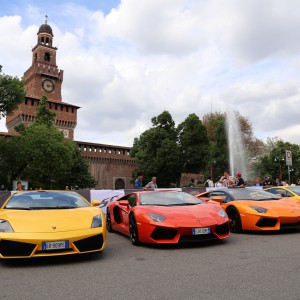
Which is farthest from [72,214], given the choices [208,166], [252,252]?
[208,166]

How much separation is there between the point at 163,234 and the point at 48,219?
2191mm

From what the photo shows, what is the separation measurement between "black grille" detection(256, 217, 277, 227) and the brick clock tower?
72347 mm

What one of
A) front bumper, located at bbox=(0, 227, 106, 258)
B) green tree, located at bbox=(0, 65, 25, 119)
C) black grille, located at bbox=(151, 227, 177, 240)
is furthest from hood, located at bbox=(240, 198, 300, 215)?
green tree, located at bbox=(0, 65, 25, 119)

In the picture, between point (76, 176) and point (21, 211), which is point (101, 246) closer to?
point (21, 211)

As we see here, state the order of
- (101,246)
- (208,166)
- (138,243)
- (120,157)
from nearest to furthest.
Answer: (101,246) < (138,243) < (208,166) < (120,157)

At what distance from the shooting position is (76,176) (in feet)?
195

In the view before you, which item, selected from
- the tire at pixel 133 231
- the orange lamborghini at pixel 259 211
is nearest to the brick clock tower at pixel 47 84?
the orange lamborghini at pixel 259 211

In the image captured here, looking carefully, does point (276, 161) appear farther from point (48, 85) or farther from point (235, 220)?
point (235, 220)

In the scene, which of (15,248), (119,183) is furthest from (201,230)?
(119,183)

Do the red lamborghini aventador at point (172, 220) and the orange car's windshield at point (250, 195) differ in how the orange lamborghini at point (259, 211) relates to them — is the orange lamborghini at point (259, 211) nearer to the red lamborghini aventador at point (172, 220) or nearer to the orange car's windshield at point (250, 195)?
the orange car's windshield at point (250, 195)

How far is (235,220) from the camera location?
29.6 feet

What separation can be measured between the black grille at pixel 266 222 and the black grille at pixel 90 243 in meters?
4.21

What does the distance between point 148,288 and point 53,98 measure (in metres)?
81.0

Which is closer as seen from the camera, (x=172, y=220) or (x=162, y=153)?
(x=172, y=220)
